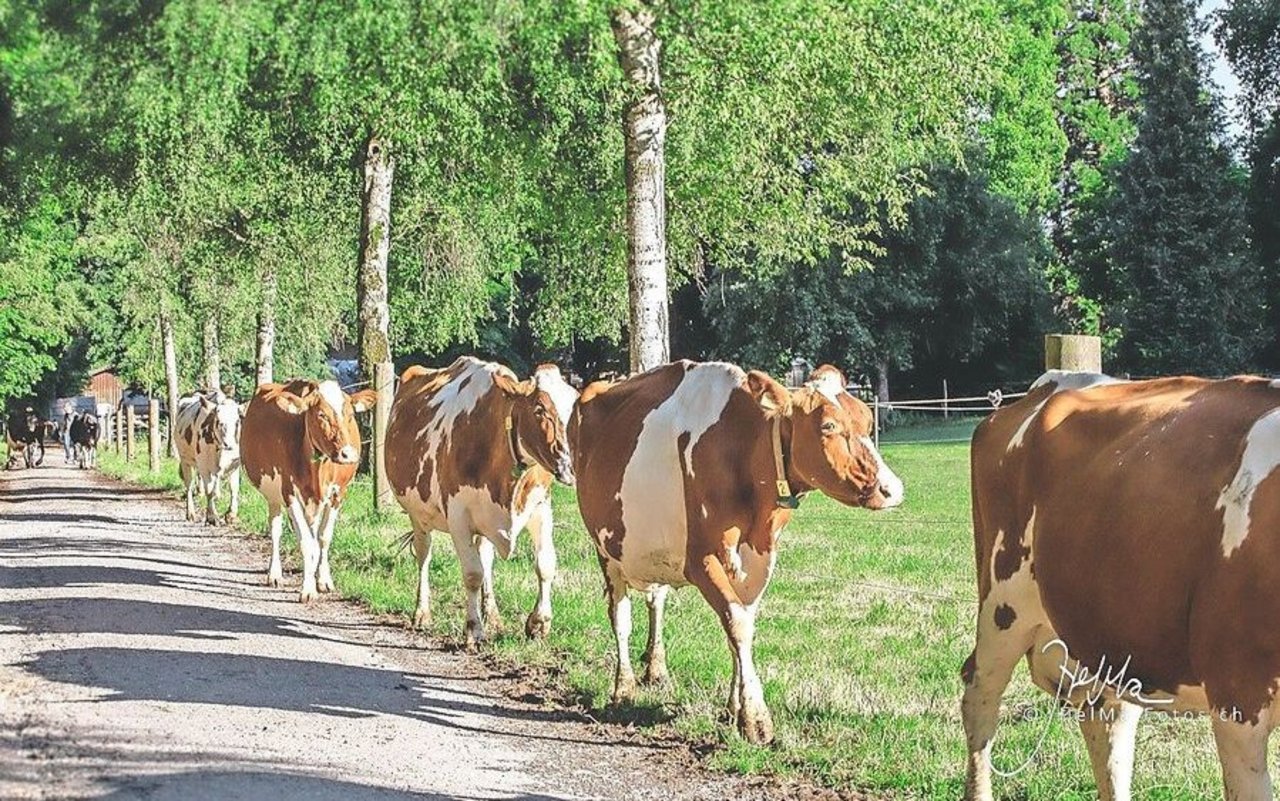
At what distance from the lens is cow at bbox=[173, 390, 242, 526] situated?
78.5 ft

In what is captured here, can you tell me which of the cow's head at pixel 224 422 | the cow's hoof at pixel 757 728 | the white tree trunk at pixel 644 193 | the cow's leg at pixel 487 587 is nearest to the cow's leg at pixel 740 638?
the cow's hoof at pixel 757 728

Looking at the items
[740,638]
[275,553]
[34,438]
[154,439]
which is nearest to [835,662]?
[740,638]

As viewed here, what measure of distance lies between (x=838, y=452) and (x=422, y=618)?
18.0 ft

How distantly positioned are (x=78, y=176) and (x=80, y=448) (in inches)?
→ 1117

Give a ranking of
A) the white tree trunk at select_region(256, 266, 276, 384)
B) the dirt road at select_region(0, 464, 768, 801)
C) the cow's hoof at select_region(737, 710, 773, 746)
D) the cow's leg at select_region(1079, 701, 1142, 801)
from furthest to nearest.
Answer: the white tree trunk at select_region(256, 266, 276, 384) → the cow's hoof at select_region(737, 710, 773, 746) → the dirt road at select_region(0, 464, 768, 801) → the cow's leg at select_region(1079, 701, 1142, 801)

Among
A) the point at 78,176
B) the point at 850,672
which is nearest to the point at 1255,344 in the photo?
the point at 78,176

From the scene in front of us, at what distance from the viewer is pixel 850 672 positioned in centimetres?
995

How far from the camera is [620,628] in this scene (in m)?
9.56

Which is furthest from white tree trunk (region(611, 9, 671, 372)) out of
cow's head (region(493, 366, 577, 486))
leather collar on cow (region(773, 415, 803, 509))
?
leather collar on cow (region(773, 415, 803, 509))

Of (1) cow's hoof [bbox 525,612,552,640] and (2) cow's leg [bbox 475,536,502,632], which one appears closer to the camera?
(1) cow's hoof [bbox 525,612,552,640]

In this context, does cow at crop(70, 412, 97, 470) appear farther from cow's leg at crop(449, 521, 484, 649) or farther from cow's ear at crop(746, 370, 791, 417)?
cow's ear at crop(746, 370, 791, 417)

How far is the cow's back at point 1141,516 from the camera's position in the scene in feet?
17.7

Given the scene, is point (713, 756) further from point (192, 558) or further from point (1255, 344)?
point (1255, 344)

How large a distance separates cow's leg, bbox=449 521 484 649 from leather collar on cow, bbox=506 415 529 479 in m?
0.72
